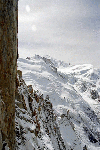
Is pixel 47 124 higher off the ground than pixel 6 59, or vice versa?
pixel 6 59

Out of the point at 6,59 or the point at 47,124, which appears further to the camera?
the point at 47,124

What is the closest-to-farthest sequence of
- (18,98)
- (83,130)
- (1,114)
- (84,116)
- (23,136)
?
(1,114) → (23,136) → (18,98) → (83,130) → (84,116)

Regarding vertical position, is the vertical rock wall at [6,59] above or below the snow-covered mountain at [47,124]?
above

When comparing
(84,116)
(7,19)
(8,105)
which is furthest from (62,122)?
(7,19)

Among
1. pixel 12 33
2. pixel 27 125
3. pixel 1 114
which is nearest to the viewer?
pixel 1 114

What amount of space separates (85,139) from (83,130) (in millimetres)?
3451

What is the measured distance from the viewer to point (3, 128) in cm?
593

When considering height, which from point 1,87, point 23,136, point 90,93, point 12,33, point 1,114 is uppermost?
point 12,33

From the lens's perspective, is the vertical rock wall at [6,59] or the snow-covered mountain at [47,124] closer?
the vertical rock wall at [6,59]

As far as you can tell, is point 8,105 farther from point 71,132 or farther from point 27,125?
point 71,132

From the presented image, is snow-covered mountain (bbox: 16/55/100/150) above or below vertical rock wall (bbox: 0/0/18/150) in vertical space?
below

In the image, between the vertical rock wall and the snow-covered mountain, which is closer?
the vertical rock wall

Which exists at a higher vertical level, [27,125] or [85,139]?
[27,125]

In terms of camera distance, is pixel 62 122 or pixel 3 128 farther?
pixel 62 122
